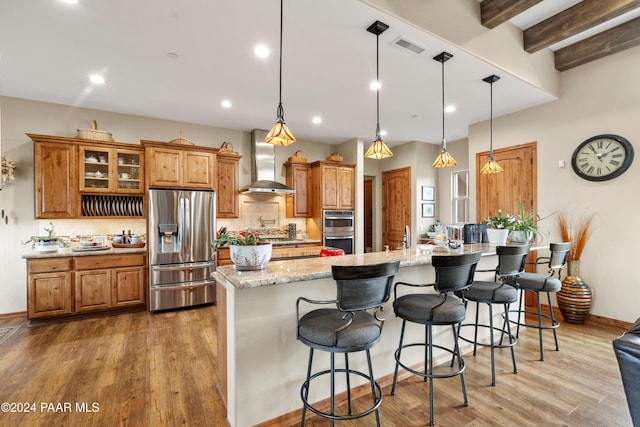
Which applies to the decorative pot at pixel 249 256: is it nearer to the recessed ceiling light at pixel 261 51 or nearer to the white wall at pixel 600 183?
the recessed ceiling light at pixel 261 51

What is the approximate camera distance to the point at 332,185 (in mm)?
5902

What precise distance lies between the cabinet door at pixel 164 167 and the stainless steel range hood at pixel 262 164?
1237mm

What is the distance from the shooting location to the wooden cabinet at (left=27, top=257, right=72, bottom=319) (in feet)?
12.0

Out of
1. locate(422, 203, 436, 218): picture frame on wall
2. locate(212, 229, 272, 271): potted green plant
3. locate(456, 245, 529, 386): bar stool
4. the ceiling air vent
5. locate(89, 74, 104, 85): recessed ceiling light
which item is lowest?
locate(456, 245, 529, 386): bar stool

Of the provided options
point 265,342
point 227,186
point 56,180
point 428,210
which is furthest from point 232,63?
point 428,210

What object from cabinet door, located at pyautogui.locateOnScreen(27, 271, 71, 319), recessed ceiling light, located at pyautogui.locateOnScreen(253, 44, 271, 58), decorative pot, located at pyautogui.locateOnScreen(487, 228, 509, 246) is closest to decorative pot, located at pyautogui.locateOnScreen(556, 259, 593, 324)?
decorative pot, located at pyautogui.locateOnScreen(487, 228, 509, 246)

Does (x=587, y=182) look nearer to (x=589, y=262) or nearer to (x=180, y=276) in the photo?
(x=589, y=262)

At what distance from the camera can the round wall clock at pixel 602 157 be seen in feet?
11.5

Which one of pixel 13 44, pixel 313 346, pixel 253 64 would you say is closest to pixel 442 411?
pixel 313 346

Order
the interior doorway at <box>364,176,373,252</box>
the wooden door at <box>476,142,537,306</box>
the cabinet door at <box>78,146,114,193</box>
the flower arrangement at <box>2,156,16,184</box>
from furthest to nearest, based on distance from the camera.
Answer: the interior doorway at <box>364,176,373,252</box> → the wooden door at <box>476,142,537,306</box> → the cabinet door at <box>78,146,114,193</box> → the flower arrangement at <box>2,156,16,184</box>

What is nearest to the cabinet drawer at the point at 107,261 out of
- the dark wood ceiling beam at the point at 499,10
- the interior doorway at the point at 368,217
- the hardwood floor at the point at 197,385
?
the hardwood floor at the point at 197,385

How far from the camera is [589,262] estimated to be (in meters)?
3.81

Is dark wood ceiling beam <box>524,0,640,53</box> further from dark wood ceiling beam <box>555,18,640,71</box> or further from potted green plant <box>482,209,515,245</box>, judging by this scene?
potted green plant <box>482,209,515,245</box>

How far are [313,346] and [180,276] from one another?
3.33m
